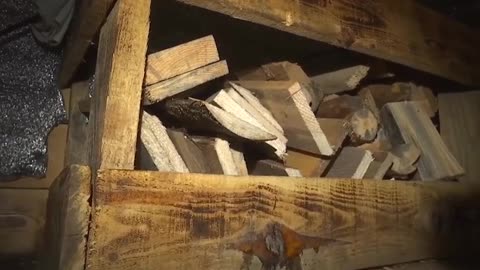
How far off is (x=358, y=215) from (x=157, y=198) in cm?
52

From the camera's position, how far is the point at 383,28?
117 cm

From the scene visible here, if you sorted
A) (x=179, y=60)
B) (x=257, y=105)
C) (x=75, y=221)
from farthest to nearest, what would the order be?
(x=257, y=105) → (x=179, y=60) → (x=75, y=221)

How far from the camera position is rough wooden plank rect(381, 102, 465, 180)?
54.2 inches

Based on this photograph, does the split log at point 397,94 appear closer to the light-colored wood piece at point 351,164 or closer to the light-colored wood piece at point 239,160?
the light-colored wood piece at point 351,164

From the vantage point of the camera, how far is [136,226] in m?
0.68

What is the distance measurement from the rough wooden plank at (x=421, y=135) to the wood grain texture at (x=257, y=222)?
199 millimetres

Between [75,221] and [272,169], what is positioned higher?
[272,169]

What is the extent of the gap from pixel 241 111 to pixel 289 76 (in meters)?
0.26

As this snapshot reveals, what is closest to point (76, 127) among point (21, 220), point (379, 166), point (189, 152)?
point (21, 220)

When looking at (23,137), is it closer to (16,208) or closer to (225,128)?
(16,208)

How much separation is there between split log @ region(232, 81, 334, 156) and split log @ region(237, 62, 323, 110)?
91 millimetres

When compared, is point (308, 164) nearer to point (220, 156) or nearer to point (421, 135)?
point (220, 156)

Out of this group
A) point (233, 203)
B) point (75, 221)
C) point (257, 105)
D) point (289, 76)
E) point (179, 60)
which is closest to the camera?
point (75, 221)

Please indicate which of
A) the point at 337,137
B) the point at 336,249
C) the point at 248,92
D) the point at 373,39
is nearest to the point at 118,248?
the point at 336,249
